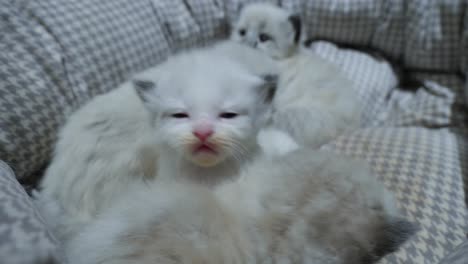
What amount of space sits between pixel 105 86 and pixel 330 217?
88cm

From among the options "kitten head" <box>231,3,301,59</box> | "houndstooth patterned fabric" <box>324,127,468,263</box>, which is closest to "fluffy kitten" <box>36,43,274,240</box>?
"houndstooth patterned fabric" <box>324,127,468,263</box>

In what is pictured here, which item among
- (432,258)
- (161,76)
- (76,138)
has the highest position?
(161,76)

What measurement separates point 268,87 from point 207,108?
0.18 meters

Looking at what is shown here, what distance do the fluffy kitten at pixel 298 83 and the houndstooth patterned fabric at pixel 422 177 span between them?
0.26 feet

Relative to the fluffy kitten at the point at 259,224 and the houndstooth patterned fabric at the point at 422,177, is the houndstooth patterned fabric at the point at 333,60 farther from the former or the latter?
the fluffy kitten at the point at 259,224

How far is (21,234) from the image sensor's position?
49 cm

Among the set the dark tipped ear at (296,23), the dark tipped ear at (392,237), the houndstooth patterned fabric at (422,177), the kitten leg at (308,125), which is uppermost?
→ the dark tipped ear at (296,23)

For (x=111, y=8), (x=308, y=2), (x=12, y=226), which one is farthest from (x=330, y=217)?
(x=308, y=2)

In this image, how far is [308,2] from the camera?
163cm

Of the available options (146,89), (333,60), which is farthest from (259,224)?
(333,60)

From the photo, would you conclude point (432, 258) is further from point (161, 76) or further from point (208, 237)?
point (161, 76)

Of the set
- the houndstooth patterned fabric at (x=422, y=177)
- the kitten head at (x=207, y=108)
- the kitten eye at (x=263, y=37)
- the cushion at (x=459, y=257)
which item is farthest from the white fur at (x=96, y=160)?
the kitten eye at (x=263, y=37)

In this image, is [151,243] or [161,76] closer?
[151,243]

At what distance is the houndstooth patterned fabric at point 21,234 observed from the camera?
463 mm
